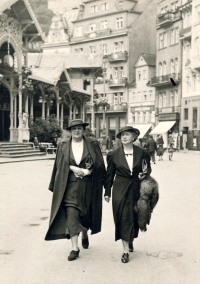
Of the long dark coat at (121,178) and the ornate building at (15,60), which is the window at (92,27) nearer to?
the ornate building at (15,60)

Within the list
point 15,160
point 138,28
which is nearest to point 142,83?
point 138,28

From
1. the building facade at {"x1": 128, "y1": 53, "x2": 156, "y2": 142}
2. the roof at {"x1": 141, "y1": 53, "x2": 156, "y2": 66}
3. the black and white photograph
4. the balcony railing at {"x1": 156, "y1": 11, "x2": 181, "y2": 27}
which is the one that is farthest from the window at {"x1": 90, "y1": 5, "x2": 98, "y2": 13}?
the balcony railing at {"x1": 156, "y1": 11, "x2": 181, "y2": 27}

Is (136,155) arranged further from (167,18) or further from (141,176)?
(167,18)

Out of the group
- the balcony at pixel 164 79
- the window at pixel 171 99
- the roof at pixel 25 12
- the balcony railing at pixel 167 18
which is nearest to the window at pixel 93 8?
the balcony railing at pixel 167 18

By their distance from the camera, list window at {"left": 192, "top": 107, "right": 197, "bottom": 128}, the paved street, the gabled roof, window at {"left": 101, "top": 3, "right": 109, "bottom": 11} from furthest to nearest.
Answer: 1. window at {"left": 101, "top": 3, "right": 109, "bottom": 11}
2. the gabled roof
3. window at {"left": 192, "top": 107, "right": 197, "bottom": 128}
4. the paved street

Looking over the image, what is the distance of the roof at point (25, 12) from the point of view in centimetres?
2727

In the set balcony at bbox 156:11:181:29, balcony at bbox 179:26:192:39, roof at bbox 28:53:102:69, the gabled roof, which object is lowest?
roof at bbox 28:53:102:69

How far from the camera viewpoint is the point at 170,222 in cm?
832

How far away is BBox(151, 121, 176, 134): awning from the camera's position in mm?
53031

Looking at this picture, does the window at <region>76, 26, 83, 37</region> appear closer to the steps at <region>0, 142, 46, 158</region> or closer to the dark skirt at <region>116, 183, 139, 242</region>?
the steps at <region>0, 142, 46, 158</region>

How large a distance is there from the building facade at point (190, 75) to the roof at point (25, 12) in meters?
20.0

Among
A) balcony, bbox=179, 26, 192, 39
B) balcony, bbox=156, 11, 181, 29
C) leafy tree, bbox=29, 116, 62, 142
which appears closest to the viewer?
leafy tree, bbox=29, 116, 62, 142

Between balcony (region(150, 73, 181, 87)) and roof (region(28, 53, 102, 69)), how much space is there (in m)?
11.4

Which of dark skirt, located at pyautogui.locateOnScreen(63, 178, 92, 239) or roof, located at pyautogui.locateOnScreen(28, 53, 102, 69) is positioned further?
roof, located at pyautogui.locateOnScreen(28, 53, 102, 69)
